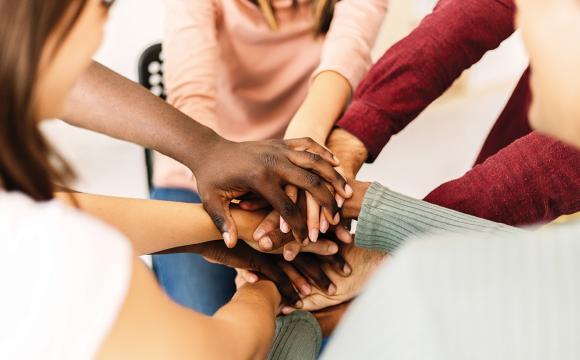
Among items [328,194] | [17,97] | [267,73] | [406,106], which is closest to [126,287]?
[17,97]

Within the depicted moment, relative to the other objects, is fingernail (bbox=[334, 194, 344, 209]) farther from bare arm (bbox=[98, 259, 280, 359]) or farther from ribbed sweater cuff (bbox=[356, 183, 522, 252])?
bare arm (bbox=[98, 259, 280, 359])

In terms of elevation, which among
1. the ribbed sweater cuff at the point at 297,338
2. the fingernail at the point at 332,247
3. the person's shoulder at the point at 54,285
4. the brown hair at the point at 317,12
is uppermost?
the person's shoulder at the point at 54,285

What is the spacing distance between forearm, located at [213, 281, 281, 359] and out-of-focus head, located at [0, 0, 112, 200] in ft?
0.82

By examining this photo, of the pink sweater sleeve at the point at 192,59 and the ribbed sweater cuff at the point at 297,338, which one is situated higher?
the pink sweater sleeve at the point at 192,59

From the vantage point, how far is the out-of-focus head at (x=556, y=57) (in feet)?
1.55

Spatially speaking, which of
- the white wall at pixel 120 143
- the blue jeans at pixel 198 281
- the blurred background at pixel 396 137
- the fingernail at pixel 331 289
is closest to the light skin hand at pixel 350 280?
the fingernail at pixel 331 289

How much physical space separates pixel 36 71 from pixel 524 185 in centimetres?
64

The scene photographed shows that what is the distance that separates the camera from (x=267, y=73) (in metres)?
1.21

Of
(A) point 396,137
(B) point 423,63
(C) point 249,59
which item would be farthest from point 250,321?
(A) point 396,137

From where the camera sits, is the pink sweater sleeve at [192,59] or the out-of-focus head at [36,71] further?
the pink sweater sleeve at [192,59]

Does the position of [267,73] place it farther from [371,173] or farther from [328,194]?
[371,173]

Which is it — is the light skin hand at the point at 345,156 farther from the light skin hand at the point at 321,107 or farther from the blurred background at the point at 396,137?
the blurred background at the point at 396,137

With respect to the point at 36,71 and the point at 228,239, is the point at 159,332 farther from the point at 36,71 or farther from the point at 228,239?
the point at 228,239

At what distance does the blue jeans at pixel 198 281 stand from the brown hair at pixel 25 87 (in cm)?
66
